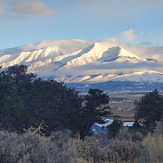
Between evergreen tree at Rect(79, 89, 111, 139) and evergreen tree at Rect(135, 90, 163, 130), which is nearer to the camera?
evergreen tree at Rect(79, 89, 111, 139)

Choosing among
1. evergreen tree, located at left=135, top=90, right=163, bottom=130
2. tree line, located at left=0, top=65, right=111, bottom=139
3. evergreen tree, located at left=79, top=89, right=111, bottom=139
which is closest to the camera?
tree line, located at left=0, top=65, right=111, bottom=139

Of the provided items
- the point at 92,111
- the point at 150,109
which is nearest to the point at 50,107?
the point at 92,111

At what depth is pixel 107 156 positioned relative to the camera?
44.2ft

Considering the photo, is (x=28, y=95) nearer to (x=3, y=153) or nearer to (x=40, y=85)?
(x=40, y=85)

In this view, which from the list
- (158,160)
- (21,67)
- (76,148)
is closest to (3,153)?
(76,148)

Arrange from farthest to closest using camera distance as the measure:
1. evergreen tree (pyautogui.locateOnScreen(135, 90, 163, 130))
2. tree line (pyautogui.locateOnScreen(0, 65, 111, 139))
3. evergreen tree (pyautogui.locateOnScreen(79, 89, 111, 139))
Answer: evergreen tree (pyautogui.locateOnScreen(135, 90, 163, 130))
evergreen tree (pyautogui.locateOnScreen(79, 89, 111, 139))
tree line (pyautogui.locateOnScreen(0, 65, 111, 139))

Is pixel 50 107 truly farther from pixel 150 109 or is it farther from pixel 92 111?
pixel 150 109

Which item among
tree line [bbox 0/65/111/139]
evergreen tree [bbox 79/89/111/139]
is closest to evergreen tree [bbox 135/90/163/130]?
tree line [bbox 0/65/111/139]

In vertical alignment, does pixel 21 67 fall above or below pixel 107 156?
above

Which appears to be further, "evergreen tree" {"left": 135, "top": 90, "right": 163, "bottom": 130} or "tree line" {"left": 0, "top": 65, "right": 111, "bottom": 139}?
"evergreen tree" {"left": 135, "top": 90, "right": 163, "bottom": 130}

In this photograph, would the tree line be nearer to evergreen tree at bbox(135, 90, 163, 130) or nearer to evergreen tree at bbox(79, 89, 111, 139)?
evergreen tree at bbox(79, 89, 111, 139)

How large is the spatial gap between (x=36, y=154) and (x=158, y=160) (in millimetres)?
3458

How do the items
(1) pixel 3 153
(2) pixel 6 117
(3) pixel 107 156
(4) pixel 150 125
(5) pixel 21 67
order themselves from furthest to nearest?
(5) pixel 21 67
(4) pixel 150 125
(2) pixel 6 117
(3) pixel 107 156
(1) pixel 3 153

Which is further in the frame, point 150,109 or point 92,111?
point 150,109
